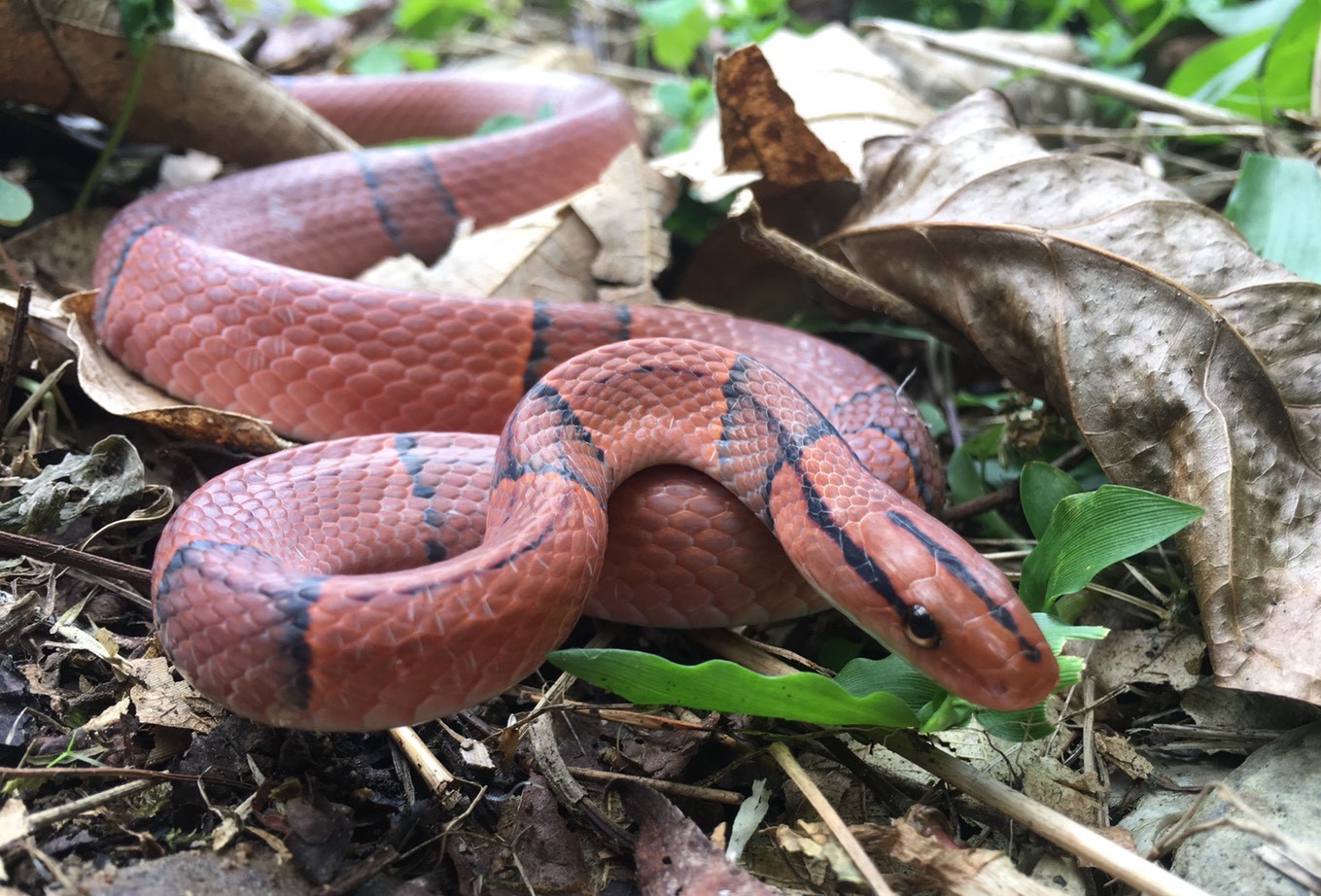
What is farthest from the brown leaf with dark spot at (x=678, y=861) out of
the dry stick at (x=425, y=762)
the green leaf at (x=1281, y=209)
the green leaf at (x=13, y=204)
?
the green leaf at (x=13, y=204)

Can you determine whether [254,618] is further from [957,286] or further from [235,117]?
[235,117]

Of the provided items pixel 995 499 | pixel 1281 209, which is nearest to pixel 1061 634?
pixel 995 499

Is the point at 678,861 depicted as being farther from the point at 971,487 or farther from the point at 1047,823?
the point at 971,487

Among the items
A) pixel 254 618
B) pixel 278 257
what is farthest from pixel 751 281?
pixel 254 618

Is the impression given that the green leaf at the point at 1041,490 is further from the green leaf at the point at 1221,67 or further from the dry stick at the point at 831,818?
the green leaf at the point at 1221,67

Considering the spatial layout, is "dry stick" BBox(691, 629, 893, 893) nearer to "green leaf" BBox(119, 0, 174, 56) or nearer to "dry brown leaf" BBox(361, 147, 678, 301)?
"dry brown leaf" BBox(361, 147, 678, 301)

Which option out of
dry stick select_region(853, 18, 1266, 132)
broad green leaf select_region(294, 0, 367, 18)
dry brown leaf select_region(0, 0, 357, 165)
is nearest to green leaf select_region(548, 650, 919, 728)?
dry brown leaf select_region(0, 0, 357, 165)
